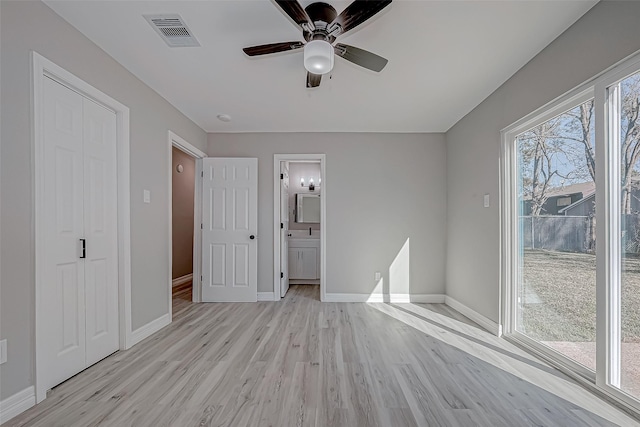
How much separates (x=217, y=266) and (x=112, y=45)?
2.87 m

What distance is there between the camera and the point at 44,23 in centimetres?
191

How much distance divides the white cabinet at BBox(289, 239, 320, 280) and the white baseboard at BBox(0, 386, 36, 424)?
3.92 m

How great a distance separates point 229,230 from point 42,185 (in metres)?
2.48

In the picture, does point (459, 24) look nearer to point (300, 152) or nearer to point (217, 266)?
point (300, 152)

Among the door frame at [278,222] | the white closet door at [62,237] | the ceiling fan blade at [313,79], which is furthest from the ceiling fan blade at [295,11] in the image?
the door frame at [278,222]

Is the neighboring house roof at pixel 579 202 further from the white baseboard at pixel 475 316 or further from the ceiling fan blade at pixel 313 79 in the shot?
the ceiling fan blade at pixel 313 79

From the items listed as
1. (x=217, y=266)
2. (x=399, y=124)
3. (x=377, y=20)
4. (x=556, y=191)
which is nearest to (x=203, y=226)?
(x=217, y=266)

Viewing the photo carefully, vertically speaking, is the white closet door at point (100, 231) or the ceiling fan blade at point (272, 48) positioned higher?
the ceiling fan blade at point (272, 48)

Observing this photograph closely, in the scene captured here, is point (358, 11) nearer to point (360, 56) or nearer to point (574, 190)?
point (360, 56)


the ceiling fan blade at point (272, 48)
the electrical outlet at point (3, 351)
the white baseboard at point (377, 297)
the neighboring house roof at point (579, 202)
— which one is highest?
the ceiling fan blade at point (272, 48)

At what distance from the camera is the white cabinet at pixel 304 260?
18.2ft

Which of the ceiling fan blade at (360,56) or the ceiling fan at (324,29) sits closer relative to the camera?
the ceiling fan at (324,29)

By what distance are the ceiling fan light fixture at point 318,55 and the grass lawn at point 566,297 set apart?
226 cm

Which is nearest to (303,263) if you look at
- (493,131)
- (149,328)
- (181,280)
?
(181,280)
